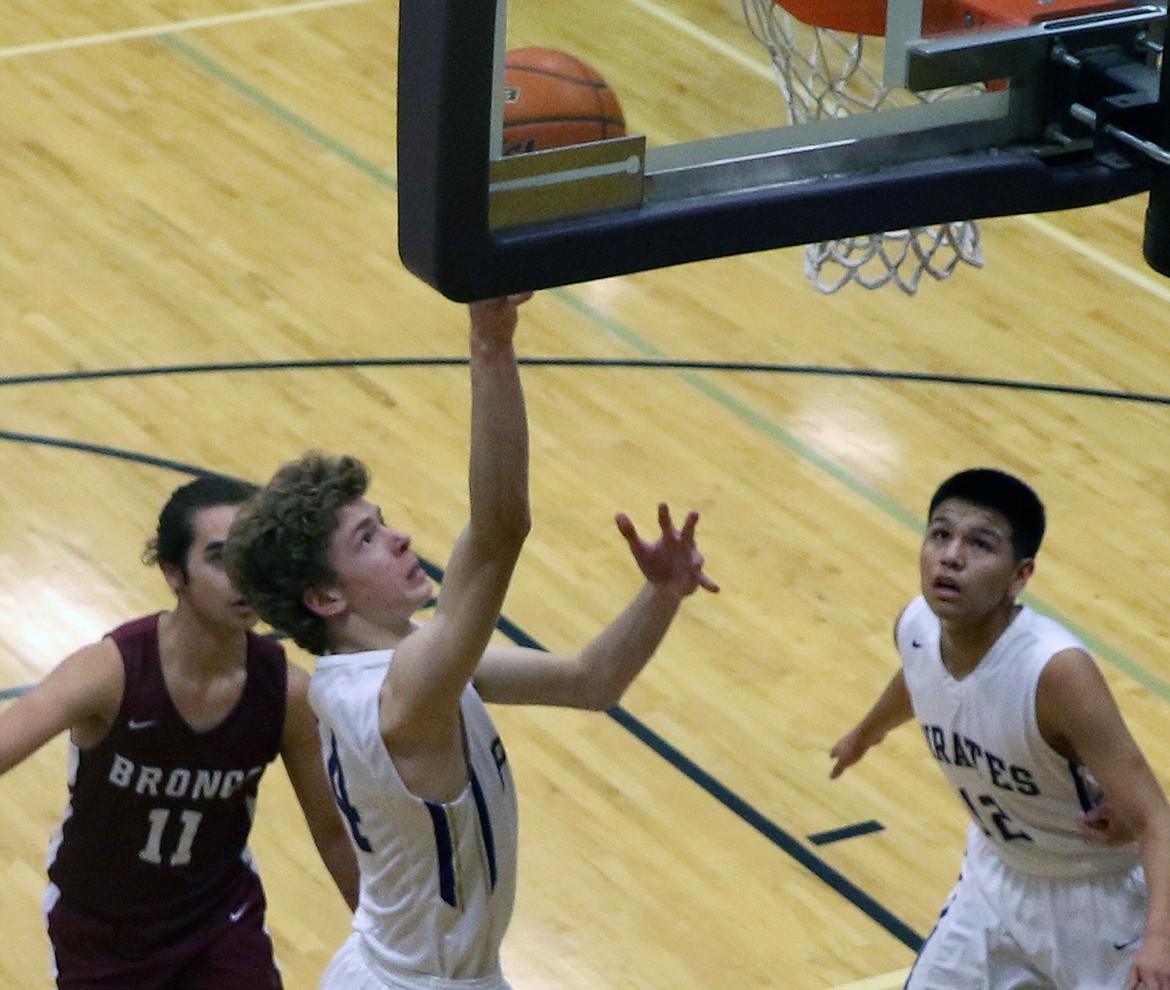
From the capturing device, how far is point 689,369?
27.7ft

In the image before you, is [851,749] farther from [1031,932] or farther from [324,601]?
[324,601]

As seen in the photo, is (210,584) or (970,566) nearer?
(210,584)

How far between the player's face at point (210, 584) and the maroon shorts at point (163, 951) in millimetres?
576

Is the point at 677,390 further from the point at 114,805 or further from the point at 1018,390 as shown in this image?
the point at 114,805

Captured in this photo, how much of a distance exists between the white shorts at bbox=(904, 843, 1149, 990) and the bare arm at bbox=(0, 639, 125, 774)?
1685mm

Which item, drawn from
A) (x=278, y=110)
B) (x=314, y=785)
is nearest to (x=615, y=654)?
(x=314, y=785)

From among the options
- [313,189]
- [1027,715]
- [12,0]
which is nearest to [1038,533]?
[1027,715]

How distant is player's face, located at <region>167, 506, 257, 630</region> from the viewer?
4.43m

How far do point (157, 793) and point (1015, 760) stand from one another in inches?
62.7

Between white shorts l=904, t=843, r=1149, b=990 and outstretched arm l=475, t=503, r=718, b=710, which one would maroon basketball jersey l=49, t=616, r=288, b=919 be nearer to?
outstretched arm l=475, t=503, r=718, b=710

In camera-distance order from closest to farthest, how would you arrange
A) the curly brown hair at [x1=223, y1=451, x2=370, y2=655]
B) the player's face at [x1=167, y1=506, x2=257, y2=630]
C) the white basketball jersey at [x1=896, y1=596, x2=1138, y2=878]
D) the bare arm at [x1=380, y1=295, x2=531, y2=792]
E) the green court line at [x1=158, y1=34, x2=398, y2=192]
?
1. the bare arm at [x1=380, y1=295, x2=531, y2=792]
2. the curly brown hair at [x1=223, y1=451, x2=370, y2=655]
3. the player's face at [x1=167, y1=506, x2=257, y2=630]
4. the white basketball jersey at [x1=896, y1=596, x2=1138, y2=878]
5. the green court line at [x1=158, y1=34, x2=398, y2=192]

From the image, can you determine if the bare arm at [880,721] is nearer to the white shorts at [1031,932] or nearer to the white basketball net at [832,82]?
the white shorts at [1031,932]

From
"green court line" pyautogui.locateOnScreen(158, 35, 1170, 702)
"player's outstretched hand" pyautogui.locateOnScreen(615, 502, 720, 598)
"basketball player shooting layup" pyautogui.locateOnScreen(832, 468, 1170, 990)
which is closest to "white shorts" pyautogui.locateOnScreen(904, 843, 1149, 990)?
"basketball player shooting layup" pyautogui.locateOnScreen(832, 468, 1170, 990)

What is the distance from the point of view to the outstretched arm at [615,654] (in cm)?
396
